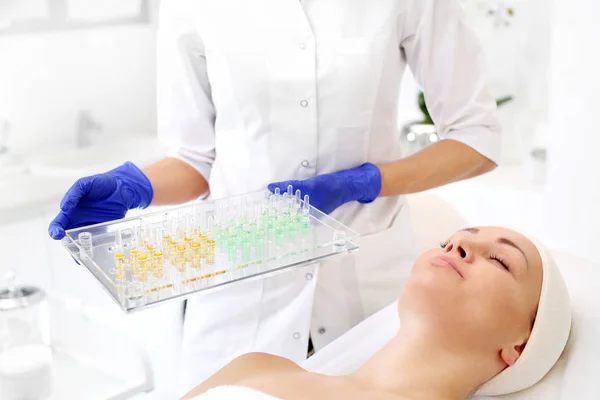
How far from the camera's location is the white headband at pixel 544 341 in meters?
1.42

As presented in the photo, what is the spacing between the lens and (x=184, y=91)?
1602 millimetres

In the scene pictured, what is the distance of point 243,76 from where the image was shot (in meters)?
1.46

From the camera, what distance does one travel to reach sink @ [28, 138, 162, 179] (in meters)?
2.22

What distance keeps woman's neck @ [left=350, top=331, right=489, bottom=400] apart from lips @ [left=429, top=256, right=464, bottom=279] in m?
0.16

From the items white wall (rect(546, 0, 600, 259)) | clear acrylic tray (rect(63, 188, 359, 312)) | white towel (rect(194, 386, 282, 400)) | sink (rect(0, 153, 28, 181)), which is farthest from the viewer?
white wall (rect(546, 0, 600, 259))

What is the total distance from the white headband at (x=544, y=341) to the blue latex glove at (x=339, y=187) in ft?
1.36

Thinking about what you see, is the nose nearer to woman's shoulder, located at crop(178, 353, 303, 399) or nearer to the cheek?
the cheek

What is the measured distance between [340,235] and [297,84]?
36cm

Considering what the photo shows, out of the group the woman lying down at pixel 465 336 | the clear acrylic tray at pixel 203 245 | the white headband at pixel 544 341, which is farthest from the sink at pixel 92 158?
the white headband at pixel 544 341

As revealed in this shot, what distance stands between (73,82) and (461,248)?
4.73 ft

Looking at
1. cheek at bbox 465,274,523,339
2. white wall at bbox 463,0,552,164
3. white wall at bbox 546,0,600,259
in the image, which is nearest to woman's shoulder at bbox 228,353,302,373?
cheek at bbox 465,274,523,339

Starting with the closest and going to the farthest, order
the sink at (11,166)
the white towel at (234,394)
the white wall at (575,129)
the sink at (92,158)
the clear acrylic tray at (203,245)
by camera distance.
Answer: the clear acrylic tray at (203,245) → the white towel at (234,394) → the sink at (11,166) → the sink at (92,158) → the white wall at (575,129)

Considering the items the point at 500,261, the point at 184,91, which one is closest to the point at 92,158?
the point at 184,91

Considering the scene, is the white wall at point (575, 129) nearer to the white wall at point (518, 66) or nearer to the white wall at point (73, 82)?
the white wall at point (518, 66)
